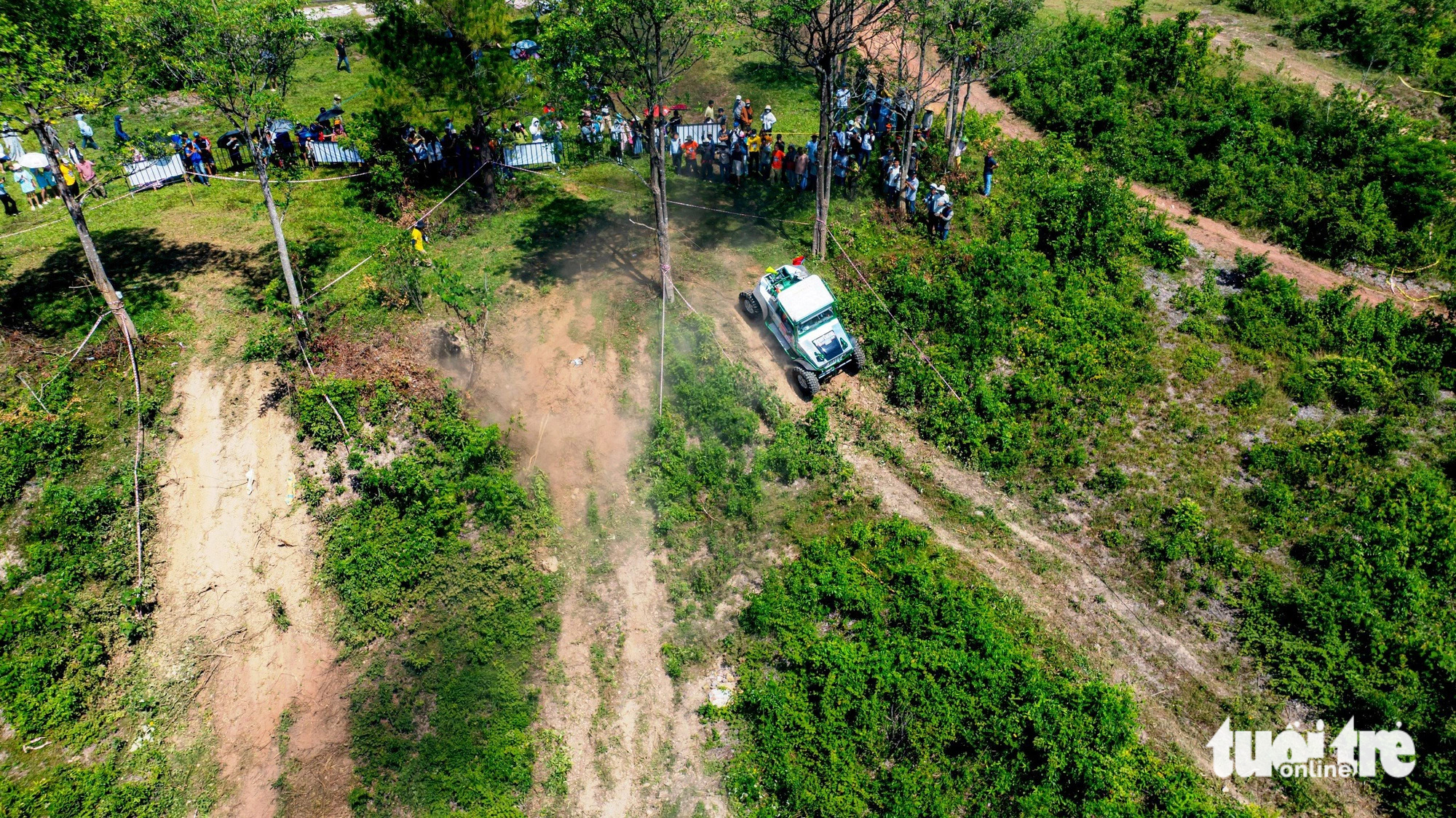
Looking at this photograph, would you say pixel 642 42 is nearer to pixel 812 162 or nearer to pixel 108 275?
pixel 812 162

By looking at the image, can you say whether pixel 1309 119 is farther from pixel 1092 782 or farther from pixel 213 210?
pixel 213 210


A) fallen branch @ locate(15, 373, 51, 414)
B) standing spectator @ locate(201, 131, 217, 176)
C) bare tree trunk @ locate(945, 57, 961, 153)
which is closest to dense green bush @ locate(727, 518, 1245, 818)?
bare tree trunk @ locate(945, 57, 961, 153)

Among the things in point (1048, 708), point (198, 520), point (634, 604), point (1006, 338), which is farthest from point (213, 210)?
point (1048, 708)

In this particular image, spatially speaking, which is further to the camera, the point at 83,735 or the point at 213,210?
the point at 213,210

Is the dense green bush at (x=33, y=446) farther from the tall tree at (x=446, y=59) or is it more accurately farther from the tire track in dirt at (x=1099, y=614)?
the tire track in dirt at (x=1099, y=614)

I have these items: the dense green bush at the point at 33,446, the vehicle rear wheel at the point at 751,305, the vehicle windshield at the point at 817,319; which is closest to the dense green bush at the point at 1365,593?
the vehicle windshield at the point at 817,319

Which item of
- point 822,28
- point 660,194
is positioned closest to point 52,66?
point 660,194
